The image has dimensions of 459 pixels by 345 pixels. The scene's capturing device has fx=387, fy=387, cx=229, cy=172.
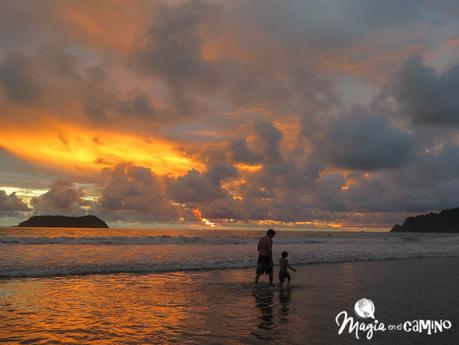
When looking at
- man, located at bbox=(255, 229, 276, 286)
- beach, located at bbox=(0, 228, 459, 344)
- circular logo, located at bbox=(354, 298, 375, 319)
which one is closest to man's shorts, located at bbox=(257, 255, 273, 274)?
man, located at bbox=(255, 229, 276, 286)

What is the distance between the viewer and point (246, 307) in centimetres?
1203

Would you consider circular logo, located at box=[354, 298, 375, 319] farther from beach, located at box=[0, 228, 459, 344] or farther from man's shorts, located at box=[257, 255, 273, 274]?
man's shorts, located at box=[257, 255, 273, 274]

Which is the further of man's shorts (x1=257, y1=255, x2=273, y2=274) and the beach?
man's shorts (x1=257, y1=255, x2=273, y2=274)

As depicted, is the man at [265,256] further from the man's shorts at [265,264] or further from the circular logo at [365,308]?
the circular logo at [365,308]

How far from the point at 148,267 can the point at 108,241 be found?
26521mm

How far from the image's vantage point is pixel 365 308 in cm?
1238

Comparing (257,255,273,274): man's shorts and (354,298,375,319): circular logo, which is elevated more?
(257,255,273,274): man's shorts

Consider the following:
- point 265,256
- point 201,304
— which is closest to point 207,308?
point 201,304

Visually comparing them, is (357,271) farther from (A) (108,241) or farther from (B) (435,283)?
(A) (108,241)

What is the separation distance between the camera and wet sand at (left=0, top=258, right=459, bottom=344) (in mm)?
8805

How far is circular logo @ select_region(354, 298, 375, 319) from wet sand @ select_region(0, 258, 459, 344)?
0.21 metres

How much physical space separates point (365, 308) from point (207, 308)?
16.6ft

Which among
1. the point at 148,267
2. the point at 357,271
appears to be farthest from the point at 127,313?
the point at 357,271

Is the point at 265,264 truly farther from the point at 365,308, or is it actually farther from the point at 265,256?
the point at 365,308
